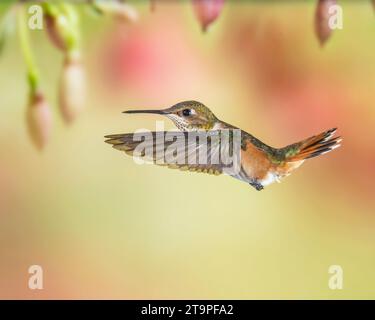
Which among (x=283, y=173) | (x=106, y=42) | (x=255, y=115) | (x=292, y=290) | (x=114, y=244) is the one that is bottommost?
(x=292, y=290)

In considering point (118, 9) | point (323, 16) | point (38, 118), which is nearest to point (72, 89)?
point (38, 118)

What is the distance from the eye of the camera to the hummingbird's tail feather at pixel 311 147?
136cm

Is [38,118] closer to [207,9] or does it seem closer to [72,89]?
[72,89]

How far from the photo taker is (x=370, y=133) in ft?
4.75

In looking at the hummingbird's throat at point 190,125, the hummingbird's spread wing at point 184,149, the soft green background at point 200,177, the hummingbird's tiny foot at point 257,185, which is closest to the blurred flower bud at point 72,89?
the soft green background at point 200,177

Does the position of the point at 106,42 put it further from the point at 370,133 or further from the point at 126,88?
the point at 370,133

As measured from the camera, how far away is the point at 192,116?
1.32m

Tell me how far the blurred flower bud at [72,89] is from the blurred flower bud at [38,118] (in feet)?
0.14

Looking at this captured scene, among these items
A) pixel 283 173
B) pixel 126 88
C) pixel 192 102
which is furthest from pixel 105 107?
pixel 283 173

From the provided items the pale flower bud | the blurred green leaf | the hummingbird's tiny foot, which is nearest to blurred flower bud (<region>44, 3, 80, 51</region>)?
the pale flower bud

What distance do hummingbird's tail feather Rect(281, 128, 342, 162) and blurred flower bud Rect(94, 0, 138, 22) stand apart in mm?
452

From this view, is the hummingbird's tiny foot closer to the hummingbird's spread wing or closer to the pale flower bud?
the hummingbird's spread wing

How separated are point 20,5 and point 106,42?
20cm

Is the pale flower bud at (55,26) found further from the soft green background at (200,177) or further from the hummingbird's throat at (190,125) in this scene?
the hummingbird's throat at (190,125)
